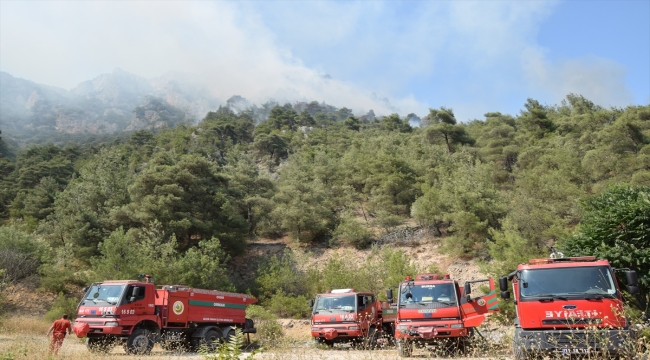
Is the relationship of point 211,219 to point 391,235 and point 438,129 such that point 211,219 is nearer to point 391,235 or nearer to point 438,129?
point 391,235

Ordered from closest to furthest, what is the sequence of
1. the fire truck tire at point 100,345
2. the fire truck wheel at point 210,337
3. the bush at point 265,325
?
1. the fire truck tire at point 100,345
2. the fire truck wheel at point 210,337
3. the bush at point 265,325

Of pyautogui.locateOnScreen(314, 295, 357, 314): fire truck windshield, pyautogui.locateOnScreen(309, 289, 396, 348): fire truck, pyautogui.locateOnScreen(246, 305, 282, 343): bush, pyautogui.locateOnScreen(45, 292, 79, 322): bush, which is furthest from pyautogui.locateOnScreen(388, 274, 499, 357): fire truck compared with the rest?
pyautogui.locateOnScreen(45, 292, 79, 322): bush

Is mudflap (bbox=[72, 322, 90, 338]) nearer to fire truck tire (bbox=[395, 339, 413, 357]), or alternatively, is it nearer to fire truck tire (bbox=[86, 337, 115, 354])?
fire truck tire (bbox=[86, 337, 115, 354])

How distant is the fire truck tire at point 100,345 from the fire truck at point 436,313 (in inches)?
335

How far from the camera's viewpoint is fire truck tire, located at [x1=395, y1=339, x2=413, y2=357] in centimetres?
1137

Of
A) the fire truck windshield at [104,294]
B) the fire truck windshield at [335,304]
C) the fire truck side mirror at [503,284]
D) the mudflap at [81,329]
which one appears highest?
the fire truck side mirror at [503,284]

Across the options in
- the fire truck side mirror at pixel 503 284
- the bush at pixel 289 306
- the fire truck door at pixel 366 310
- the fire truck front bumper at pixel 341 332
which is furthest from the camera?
the bush at pixel 289 306

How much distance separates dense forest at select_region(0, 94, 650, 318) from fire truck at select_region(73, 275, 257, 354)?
1115 cm

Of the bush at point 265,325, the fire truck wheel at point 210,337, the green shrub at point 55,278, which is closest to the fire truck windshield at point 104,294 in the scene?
the fire truck wheel at point 210,337

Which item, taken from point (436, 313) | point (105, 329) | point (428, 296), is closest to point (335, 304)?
point (428, 296)

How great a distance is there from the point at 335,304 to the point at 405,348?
4424 millimetres

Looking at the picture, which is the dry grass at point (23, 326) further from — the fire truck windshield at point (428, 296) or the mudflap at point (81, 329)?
the fire truck windshield at point (428, 296)

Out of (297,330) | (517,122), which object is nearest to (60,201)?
(297,330)

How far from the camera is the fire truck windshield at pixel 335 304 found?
49.8 ft
